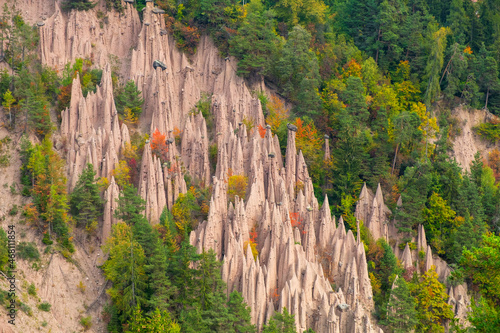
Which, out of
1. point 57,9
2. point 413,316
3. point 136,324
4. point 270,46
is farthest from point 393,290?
point 57,9

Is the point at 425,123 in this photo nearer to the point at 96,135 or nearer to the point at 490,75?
the point at 490,75

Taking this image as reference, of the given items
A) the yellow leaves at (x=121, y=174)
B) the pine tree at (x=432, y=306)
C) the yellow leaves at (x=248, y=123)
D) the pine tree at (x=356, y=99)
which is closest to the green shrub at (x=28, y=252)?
the yellow leaves at (x=121, y=174)

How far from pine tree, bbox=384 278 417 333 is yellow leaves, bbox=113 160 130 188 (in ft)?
67.6

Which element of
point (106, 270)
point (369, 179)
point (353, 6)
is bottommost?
point (106, 270)

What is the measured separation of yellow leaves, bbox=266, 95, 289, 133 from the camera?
60.7m

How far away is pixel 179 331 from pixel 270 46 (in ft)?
89.2

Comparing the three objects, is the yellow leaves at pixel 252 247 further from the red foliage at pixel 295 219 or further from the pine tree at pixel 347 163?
the pine tree at pixel 347 163

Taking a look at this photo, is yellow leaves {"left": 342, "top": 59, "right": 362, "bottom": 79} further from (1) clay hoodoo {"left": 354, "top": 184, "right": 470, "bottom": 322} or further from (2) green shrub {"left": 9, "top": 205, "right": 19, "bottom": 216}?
(2) green shrub {"left": 9, "top": 205, "right": 19, "bottom": 216}

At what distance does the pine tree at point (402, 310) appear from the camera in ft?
163

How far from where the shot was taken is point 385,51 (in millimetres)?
69688

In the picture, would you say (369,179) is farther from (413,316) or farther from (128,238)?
(128,238)

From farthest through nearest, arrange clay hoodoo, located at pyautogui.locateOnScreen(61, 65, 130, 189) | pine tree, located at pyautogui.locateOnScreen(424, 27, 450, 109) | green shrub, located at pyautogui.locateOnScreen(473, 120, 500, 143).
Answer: green shrub, located at pyautogui.locateOnScreen(473, 120, 500, 143), pine tree, located at pyautogui.locateOnScreen(424, 27, 450, 109), clay hoodoo, located at pyautogui.locateOnScreen(61, 65, 130, 189)

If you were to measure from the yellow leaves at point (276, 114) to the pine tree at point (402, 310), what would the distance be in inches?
675

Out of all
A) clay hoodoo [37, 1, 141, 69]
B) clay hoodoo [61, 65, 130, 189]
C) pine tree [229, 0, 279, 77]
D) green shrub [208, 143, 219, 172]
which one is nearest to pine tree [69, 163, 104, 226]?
clay hoodoo [61, 65, 130, 189]
